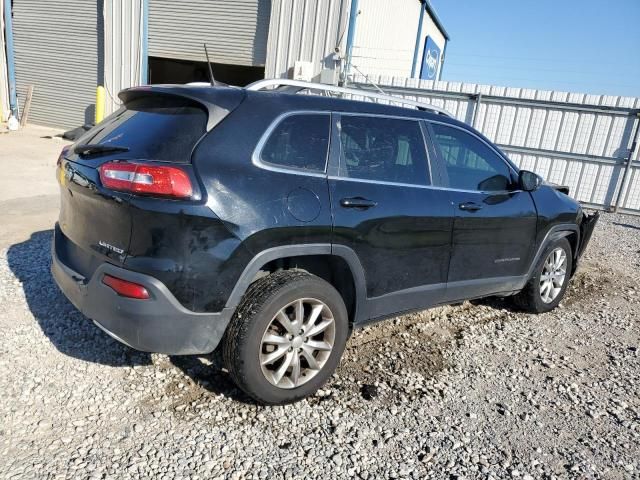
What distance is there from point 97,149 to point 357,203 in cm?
152

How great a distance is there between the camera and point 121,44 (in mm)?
14461

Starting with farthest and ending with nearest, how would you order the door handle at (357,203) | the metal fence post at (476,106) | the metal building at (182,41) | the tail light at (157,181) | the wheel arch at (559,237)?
the metal building at (182,41), the metal fence post at (476,106), the wheel arch at (559,237), the door handle at (357,203), the tail light at (157,181)

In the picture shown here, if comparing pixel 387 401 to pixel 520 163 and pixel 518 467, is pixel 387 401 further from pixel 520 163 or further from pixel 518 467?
pixel 520 163

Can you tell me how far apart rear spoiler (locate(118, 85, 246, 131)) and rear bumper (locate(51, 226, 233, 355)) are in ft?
2.96

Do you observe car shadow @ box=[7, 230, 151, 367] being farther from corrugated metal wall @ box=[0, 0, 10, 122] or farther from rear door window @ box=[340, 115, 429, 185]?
corrugated metal wall @ box=[0, 0, 10, 122]

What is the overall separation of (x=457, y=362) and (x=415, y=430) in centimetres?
98

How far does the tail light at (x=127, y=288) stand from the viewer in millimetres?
2371

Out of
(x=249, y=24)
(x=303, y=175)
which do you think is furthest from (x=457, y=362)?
(x=249, y=24)

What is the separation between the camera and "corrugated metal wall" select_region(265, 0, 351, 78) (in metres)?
11.6

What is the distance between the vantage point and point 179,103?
106 inches

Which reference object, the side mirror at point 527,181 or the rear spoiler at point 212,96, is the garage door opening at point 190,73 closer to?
the side mirror at point 527,181

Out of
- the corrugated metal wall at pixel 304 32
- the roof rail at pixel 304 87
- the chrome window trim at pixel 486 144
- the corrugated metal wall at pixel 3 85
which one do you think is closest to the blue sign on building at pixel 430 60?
the corrugated metal wall at pixel 304 32

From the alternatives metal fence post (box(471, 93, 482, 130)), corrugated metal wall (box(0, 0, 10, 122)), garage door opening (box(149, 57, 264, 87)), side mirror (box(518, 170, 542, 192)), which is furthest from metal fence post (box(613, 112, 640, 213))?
corrugated metal wall (box(0, 0, 10, 122))

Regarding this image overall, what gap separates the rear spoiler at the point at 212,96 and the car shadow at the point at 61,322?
5.57ft
